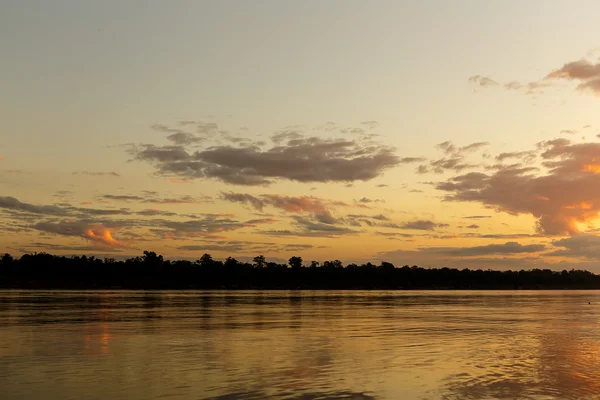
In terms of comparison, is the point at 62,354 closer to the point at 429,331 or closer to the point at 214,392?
the point at 214,392

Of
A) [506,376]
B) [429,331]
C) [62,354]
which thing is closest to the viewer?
[506,376]

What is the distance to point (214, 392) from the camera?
22672 mm

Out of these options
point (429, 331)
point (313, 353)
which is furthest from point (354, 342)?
point (429, 331)

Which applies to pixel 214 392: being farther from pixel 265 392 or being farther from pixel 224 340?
pixel 224 340

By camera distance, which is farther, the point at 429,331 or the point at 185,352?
the point at 429,331

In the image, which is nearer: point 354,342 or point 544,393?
point 544,393

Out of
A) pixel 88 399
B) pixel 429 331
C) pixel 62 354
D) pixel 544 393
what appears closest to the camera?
pixel 88 399

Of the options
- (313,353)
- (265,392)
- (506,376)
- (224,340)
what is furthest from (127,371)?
(506,376)

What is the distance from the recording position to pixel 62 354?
31750 mm

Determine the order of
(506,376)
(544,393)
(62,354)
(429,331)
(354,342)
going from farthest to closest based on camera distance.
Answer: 1. (429,331)
2. (354,342)
3. (62,354)
4. (506,376)
5. (544,393)

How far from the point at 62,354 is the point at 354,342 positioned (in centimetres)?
1562

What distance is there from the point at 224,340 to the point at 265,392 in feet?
54.0

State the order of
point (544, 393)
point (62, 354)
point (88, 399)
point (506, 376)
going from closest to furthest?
point (88, 399)
point (544, 393)
point (506, 376)
point (62, 354)

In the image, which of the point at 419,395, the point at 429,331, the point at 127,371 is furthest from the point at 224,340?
the point at 419,395
